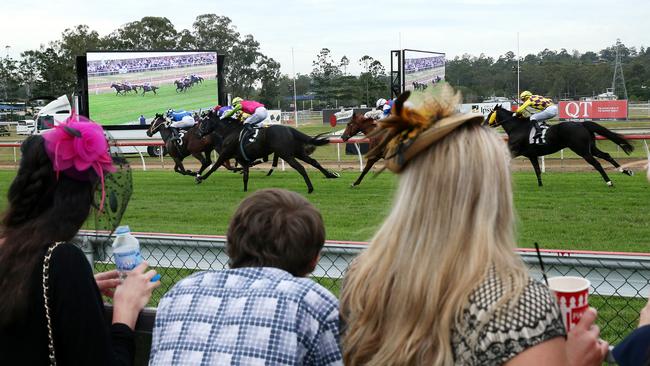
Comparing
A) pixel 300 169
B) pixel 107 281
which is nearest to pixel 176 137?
pixel 300 169

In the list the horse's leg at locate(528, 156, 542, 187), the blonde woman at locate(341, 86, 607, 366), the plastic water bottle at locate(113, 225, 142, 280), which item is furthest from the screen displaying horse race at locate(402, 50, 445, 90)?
the blonde woman at locate(341, 86, 607, 366)

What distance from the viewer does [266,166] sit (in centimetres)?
1859

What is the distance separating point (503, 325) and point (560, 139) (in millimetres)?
11891

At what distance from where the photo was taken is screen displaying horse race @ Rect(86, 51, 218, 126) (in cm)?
2802

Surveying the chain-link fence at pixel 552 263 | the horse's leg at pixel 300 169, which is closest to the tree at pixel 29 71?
the horse's leg at pixel 300 169

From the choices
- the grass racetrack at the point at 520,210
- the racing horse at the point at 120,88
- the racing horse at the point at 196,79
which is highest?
the racing horse at the point at 196,79

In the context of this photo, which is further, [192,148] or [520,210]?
[192,148]

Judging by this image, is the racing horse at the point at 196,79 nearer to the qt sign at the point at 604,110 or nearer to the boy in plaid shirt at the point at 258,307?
the qt sign at the point at 604,110

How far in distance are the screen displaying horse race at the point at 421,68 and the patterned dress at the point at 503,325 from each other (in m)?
29.4

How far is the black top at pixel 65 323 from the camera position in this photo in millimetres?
1843

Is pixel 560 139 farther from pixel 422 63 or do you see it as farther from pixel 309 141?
pixel 422 63

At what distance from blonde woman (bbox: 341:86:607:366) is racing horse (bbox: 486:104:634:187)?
413 inches

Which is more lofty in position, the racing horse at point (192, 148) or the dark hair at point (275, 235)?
the dark hair at point (275, 235)

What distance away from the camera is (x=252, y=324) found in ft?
5.59
